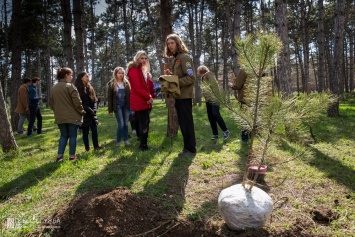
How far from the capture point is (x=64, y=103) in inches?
188

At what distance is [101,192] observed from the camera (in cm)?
320

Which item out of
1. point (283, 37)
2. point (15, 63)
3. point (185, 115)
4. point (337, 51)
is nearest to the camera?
point (185, 115)

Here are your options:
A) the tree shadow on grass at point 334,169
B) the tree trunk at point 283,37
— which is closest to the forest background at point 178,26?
the tree trunk at point 283,37

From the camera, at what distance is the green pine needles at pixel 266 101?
2166mm

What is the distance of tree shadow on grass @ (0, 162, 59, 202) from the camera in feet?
12.4

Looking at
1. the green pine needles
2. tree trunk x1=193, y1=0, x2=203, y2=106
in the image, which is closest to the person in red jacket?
the green pine needles

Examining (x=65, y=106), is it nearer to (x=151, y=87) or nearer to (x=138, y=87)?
(x=138, y=87)

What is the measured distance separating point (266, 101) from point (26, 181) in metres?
3.81

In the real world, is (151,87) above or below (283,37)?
below

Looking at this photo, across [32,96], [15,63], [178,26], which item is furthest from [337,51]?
[178,26]

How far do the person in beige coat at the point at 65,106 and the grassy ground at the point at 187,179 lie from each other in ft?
1.76

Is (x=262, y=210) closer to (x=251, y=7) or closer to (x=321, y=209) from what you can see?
(x=321, y=209)

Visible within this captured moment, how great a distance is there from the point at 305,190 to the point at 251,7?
2040 centimetres

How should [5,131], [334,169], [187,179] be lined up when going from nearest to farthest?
[187,179]
[334,169]
[5,131]
